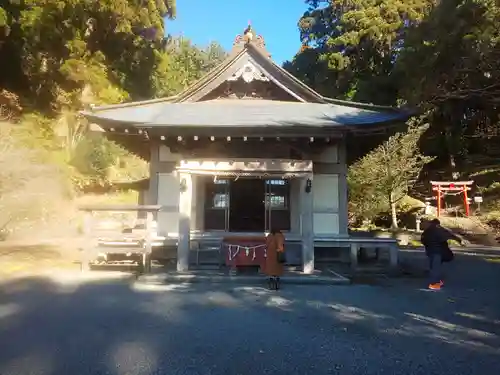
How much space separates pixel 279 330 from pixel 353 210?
20.8 metres

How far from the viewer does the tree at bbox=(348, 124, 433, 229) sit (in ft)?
76.6

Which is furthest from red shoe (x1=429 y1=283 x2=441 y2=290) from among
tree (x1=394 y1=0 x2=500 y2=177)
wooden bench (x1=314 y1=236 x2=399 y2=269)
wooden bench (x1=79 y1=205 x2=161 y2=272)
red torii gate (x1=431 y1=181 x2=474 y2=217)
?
red torii gate (x1=431 y1=181 x2=474 y2=217)

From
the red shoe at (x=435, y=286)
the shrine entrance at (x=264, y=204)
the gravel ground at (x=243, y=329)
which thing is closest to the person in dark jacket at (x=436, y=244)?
the red shoe at (x=435, y=286)

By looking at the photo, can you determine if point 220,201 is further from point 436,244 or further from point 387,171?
point 387,171

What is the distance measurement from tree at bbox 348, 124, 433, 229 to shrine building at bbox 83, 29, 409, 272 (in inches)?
428

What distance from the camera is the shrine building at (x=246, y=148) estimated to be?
10.2 meters

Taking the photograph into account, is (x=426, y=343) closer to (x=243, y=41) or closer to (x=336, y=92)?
(x=243, y=41)

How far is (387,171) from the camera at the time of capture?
2325 centimetres

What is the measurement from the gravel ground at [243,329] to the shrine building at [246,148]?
8.51 feet

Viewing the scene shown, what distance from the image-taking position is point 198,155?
11.5m

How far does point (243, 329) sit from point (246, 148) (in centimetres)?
686

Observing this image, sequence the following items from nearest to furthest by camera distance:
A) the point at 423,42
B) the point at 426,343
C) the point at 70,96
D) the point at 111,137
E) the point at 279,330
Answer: the point at 426,343
the point at 279,330
the point at 111,137
the point at 423,42
the point at 70,96

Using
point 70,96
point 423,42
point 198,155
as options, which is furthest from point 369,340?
point 70,96

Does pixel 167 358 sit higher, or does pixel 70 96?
pixel 70 96
